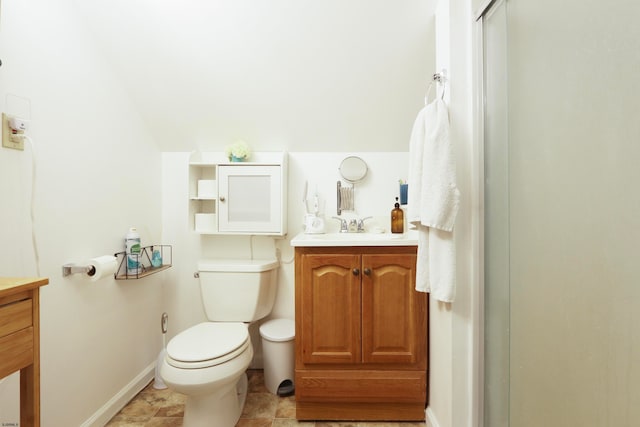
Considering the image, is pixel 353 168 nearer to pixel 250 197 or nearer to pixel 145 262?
pixel 250 197

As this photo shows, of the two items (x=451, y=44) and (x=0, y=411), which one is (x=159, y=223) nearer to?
(x=0, y=411)

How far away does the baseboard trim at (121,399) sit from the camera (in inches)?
55.1

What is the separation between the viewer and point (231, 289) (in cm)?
174

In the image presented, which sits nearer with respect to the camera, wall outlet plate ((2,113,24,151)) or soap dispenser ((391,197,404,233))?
wall outlet plate ((2,113,24,151))

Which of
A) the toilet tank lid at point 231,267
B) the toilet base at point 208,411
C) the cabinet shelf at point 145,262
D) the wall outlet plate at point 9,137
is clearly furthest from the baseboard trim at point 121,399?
the wall outlet plate at point 9,137

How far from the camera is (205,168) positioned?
2.01m

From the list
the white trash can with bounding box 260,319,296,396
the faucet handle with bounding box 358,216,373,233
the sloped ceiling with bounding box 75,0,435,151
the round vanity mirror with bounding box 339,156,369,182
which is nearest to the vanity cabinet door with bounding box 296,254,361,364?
the white trash can with bounding box 260,319,296,396

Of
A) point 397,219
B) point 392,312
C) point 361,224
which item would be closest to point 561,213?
point 392,312

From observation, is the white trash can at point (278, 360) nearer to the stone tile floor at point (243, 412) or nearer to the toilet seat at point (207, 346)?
the stone tile floor at point (243, 412)

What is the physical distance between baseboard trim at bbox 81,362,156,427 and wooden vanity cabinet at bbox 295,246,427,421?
3.16 ft

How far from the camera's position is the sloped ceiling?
1.42m

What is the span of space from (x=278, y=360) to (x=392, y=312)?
0.75 meters

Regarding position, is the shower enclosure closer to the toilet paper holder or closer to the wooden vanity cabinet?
the wooden vanity cabinet

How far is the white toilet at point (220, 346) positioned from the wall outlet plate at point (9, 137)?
3.20 ft
